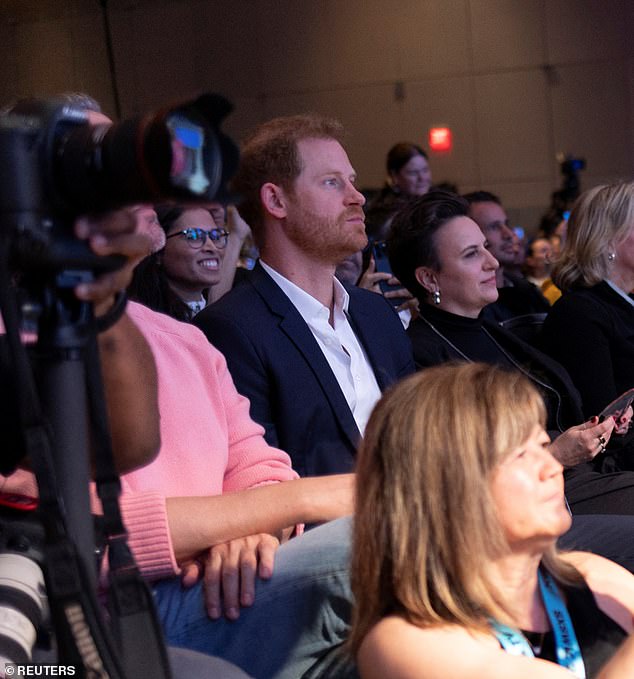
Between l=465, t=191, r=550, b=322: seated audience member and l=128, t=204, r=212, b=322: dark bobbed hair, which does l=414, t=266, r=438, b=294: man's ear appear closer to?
l=128, t=204, r=212, b=322: dark bobbed hair

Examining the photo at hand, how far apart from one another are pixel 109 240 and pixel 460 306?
2191 mm

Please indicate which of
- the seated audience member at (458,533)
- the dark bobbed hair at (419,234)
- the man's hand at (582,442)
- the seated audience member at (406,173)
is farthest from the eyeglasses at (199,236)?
the seated audience member at (406,173)

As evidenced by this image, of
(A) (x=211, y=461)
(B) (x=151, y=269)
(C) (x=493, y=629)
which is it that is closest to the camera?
(C) (x=493, y=629)

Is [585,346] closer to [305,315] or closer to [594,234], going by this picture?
[594,234]

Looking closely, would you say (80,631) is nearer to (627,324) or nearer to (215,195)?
(215,195)

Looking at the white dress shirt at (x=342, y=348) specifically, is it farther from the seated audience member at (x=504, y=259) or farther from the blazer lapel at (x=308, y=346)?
the seated audience member at (x=504, y=259)

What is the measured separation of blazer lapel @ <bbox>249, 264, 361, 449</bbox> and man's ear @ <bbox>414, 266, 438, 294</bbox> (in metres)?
0.76

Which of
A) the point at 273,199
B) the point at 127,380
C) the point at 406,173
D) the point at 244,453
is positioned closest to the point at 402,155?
the point at 406,173

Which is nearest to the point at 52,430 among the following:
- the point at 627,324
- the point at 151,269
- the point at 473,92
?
the point at 151,269

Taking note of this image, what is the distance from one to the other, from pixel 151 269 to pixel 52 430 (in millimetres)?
2031

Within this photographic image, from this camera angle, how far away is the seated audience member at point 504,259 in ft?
12.7

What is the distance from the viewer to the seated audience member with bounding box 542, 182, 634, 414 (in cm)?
296

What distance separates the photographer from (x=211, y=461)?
1.71 metres

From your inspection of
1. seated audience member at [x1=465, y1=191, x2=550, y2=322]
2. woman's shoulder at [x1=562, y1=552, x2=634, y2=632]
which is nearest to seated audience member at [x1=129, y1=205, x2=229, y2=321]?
seated audience member at [x1=465, y1=191, x2=550, y2=322]
